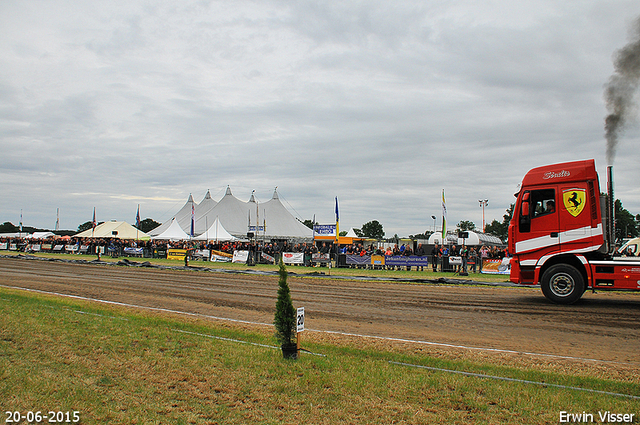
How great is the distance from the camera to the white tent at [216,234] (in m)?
46.6

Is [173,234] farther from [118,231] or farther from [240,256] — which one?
[240,256]

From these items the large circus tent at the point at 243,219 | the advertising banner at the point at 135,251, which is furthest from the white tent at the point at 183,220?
the advertising banner at the point at 135,251

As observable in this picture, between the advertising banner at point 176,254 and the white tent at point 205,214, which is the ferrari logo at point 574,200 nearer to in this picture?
the advertising banner at point 176,254

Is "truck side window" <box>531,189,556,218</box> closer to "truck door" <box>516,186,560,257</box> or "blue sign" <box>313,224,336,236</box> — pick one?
"truck door" <box>516,186,560,257</box>

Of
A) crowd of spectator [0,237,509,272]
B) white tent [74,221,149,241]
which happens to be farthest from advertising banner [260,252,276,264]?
white tent [74,221,149,241]

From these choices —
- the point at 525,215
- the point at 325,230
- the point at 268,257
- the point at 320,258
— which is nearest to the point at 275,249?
Answer: the point at 268,257

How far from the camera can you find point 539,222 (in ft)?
42.9

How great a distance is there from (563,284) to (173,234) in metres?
43.6

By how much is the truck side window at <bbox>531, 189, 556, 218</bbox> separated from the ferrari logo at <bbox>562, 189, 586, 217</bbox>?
12.3 inches

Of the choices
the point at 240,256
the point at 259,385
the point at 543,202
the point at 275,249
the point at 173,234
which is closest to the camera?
the point at 259,385

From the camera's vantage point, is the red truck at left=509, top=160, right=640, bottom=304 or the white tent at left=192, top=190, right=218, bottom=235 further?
the white tent at left=192, top=190, right=218, bottom=235

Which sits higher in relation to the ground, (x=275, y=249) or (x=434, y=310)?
(x=275, y=249)

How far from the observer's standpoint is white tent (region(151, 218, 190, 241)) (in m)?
48.7

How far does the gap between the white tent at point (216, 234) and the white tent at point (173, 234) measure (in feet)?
9.55
